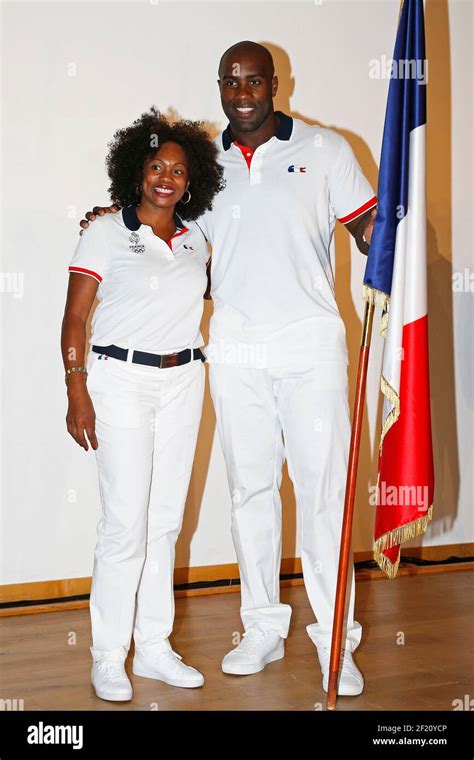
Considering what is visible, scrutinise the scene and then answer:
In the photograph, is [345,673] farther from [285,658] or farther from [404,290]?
[404,290]

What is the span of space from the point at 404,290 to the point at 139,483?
935mm

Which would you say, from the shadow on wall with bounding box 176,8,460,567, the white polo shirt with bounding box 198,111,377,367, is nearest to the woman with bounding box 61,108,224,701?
the white polo shirt with bounding box 198,111,377,367

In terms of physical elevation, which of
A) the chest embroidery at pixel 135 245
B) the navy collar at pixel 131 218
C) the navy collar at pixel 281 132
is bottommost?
the chest embroidery at pixel 135 245

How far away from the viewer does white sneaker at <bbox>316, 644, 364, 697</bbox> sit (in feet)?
8.86

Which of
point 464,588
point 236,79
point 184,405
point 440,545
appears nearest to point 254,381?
point 184,405

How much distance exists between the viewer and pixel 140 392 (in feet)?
8.90

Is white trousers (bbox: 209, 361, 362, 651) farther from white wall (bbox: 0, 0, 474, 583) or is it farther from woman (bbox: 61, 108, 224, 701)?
white wall (bbox: 0, 0, 474, 583)

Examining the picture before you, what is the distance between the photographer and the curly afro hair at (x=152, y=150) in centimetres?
289

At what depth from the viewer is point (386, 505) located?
2723mm

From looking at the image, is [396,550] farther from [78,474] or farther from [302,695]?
[78,474]

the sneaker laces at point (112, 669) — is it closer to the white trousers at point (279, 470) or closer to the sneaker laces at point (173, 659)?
the sneaker laces at point (173, 659)

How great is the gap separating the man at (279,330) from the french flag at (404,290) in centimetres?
18

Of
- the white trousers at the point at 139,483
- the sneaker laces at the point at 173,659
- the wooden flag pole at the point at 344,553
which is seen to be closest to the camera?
the wooden flag pole at the point at 344,553

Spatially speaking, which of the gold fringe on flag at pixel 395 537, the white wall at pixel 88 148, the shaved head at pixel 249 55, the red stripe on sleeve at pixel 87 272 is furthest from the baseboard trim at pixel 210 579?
the shaved head at pixel 249 55
